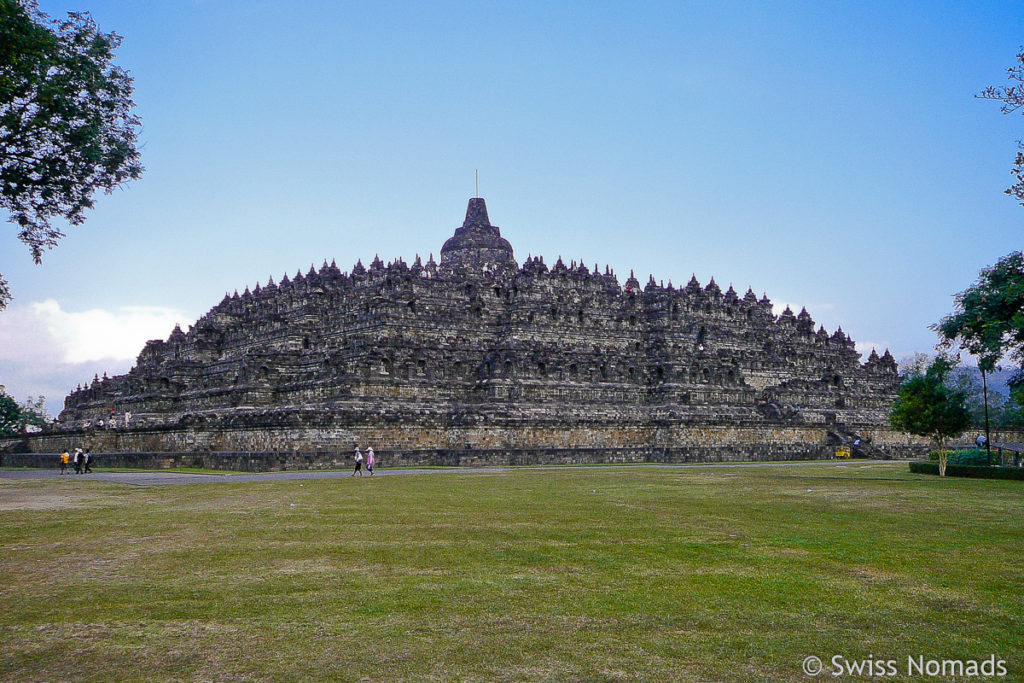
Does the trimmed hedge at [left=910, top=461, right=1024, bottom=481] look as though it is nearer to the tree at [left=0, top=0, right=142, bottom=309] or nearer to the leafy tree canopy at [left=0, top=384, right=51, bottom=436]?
the tree at [left=0, top=0, right=142, bottom=309]

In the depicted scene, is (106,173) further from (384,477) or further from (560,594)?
(560,594)

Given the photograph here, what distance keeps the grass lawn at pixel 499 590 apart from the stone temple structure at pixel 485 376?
87.9 feet

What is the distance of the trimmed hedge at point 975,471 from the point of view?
3720 cm

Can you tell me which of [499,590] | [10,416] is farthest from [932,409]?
[10,416]

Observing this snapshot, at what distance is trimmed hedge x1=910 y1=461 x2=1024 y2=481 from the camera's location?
3720cm

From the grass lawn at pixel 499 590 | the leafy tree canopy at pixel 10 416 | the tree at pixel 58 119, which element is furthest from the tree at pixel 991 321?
the leafy tree canopy at pixel 10 416

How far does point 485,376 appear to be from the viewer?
61.7m

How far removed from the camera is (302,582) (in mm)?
13273

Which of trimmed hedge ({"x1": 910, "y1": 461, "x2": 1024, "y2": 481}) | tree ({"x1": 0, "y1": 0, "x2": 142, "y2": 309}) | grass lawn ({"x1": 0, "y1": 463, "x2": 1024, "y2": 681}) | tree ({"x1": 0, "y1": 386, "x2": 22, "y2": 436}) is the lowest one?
grass lawn ({"x1": 0, "y1": 463, "x2": 1024, "y2": 681})

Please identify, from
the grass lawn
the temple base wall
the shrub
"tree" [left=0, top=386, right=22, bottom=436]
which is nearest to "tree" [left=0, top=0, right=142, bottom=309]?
the grass lawn

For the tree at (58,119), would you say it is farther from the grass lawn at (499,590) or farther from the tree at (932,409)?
the tree at (932,409)

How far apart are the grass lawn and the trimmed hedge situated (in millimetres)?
16113

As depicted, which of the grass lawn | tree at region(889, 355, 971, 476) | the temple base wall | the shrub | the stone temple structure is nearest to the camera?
the grass lawn

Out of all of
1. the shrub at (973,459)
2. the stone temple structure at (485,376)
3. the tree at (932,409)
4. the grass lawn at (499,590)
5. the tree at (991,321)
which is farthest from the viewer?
the stone temple structure at (485,376)
